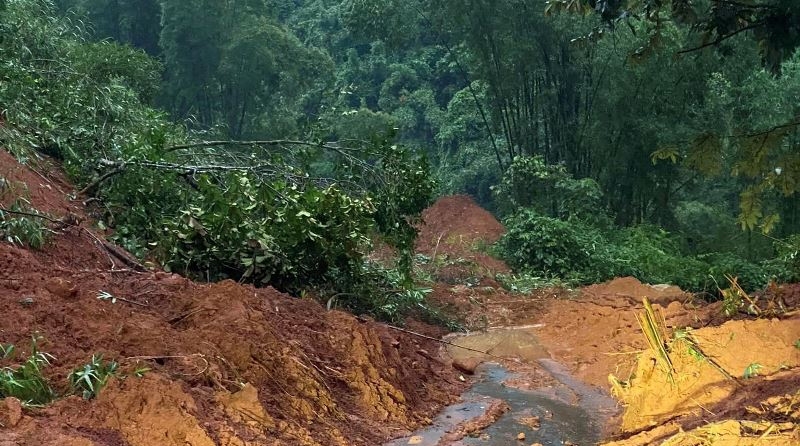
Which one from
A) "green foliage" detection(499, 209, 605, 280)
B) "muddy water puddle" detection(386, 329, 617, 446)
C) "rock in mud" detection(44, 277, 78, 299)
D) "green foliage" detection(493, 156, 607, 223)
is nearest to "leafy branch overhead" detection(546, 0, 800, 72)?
"muddy water puddle" detection(386, 329, 617, 446)

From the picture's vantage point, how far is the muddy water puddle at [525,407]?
250 inches

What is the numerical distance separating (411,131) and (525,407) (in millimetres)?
25118

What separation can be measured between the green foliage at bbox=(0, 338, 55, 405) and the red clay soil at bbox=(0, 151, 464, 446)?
0.07 m

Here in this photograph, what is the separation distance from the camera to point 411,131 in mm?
31875

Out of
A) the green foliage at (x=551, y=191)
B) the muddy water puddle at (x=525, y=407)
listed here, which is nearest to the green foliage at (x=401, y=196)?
the muddy water puddle at (x=525, y=407)

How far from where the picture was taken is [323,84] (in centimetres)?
2853

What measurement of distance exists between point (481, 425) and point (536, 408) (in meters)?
0.92

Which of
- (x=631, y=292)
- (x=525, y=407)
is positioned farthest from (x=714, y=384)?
(x=631, y=292)

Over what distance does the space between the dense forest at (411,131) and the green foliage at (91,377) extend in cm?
309

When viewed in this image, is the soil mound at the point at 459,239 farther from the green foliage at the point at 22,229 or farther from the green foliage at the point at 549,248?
the green foliage at the point at 22,229

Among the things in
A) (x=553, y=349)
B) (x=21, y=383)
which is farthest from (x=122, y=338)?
(x=553, y=349)

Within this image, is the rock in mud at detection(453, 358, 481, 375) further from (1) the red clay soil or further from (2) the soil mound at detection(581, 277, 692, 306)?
(2) the soil mound at detection(581, 277, 692, 306)

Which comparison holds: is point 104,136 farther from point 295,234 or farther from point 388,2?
point 388,2

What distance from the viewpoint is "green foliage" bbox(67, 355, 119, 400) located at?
4.46 m
